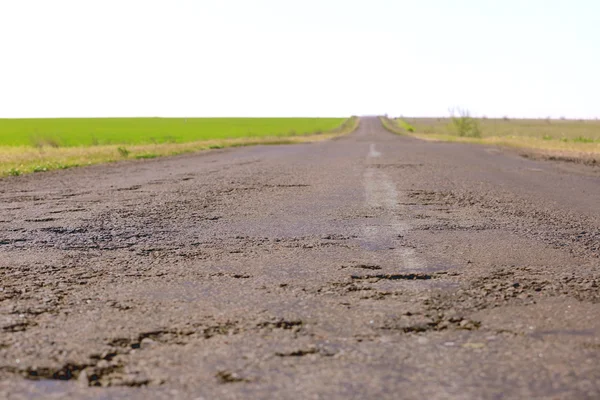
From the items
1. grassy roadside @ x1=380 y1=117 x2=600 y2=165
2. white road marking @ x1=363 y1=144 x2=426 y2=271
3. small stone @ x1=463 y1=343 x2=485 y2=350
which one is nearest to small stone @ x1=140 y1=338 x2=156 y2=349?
small stone @ x1=463 y1=343 x2=485 y2=350

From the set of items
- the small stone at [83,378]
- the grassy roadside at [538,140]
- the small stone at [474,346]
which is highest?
the grassy roadside at [538,140]

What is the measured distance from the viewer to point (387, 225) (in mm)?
6035

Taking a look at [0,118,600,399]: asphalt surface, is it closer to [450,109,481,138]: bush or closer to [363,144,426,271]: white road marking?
[363,144,426,271]: white road marking

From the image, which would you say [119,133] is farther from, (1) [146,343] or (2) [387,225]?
(1) [146,343]

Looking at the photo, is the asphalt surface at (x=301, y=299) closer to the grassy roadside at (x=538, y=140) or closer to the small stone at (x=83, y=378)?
the small stone at (x=83, y=378)

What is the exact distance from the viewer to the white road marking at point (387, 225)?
4633 millimetres

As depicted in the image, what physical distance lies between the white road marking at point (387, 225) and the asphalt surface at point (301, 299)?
1.7 inches

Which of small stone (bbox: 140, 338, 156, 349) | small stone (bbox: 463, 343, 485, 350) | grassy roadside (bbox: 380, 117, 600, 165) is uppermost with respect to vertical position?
grassy roadside (bbox: 380, 117, 600, 165)

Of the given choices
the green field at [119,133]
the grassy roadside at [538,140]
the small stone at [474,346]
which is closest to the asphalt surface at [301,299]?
the small stone at [474,346]

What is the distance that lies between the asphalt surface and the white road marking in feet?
0.14

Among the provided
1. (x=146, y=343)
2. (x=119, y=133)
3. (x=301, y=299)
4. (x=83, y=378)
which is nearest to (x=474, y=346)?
(x=301, y=299)

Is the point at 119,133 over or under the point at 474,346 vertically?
over

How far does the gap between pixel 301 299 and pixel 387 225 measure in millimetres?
2660

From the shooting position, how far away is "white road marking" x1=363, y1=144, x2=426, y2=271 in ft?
15.2
